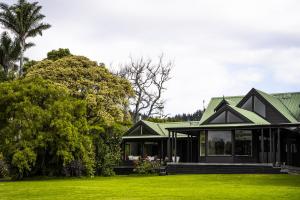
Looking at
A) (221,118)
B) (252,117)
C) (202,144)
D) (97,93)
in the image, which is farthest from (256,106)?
(97,93)

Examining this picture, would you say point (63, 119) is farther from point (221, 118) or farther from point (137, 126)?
point (137, 126)

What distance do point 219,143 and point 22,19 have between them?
2028 centimetres

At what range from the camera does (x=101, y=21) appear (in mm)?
27281

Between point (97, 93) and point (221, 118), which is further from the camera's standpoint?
point (97, 93)

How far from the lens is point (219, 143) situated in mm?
35906

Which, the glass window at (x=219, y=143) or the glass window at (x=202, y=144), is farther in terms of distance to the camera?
the glass window at (x=202, y=144)

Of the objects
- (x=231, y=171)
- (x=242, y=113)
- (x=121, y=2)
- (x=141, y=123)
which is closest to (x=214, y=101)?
Result: (x=141, y=123)

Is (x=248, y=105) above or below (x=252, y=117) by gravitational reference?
above

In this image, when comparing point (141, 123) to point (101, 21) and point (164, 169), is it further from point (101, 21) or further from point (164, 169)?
point (101, 21)

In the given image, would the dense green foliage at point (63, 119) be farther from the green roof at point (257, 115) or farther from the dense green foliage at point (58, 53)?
the dense green foliage at point (58, 53)

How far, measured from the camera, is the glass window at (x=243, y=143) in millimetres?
35688

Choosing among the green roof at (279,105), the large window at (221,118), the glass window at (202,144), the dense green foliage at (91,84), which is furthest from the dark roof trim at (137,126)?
the green roof at (279,105)

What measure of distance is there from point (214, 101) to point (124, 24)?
61.9 ft

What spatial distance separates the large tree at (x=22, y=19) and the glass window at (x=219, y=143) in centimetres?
1749
